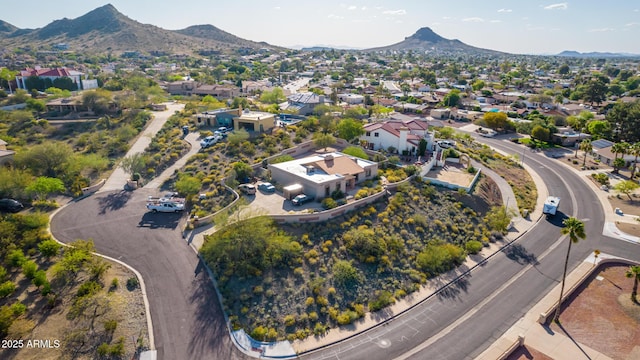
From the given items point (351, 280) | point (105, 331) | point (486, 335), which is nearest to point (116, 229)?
point (105, 331)

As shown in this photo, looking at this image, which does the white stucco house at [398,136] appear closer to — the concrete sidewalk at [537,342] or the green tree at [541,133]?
the concrete sidewalk at [537,342]

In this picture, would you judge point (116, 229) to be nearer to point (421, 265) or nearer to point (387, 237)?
point (387, 237)

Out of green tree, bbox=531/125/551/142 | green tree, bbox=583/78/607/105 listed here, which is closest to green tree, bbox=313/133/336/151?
green tree, bbox=531/125/551/142

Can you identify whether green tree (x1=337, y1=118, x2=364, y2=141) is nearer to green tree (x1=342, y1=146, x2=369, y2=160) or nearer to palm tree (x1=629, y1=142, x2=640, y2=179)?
green tree (x1=342, y1=146, x2=369, y2=160)

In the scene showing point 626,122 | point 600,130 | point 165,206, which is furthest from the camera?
point 600,130

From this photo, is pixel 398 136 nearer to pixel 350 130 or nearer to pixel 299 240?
pixel 350 130

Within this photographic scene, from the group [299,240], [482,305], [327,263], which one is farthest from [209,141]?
[482,305]

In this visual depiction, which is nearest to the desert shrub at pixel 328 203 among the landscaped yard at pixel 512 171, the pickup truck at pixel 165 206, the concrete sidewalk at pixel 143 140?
the pickup truck at pixel 165 206
